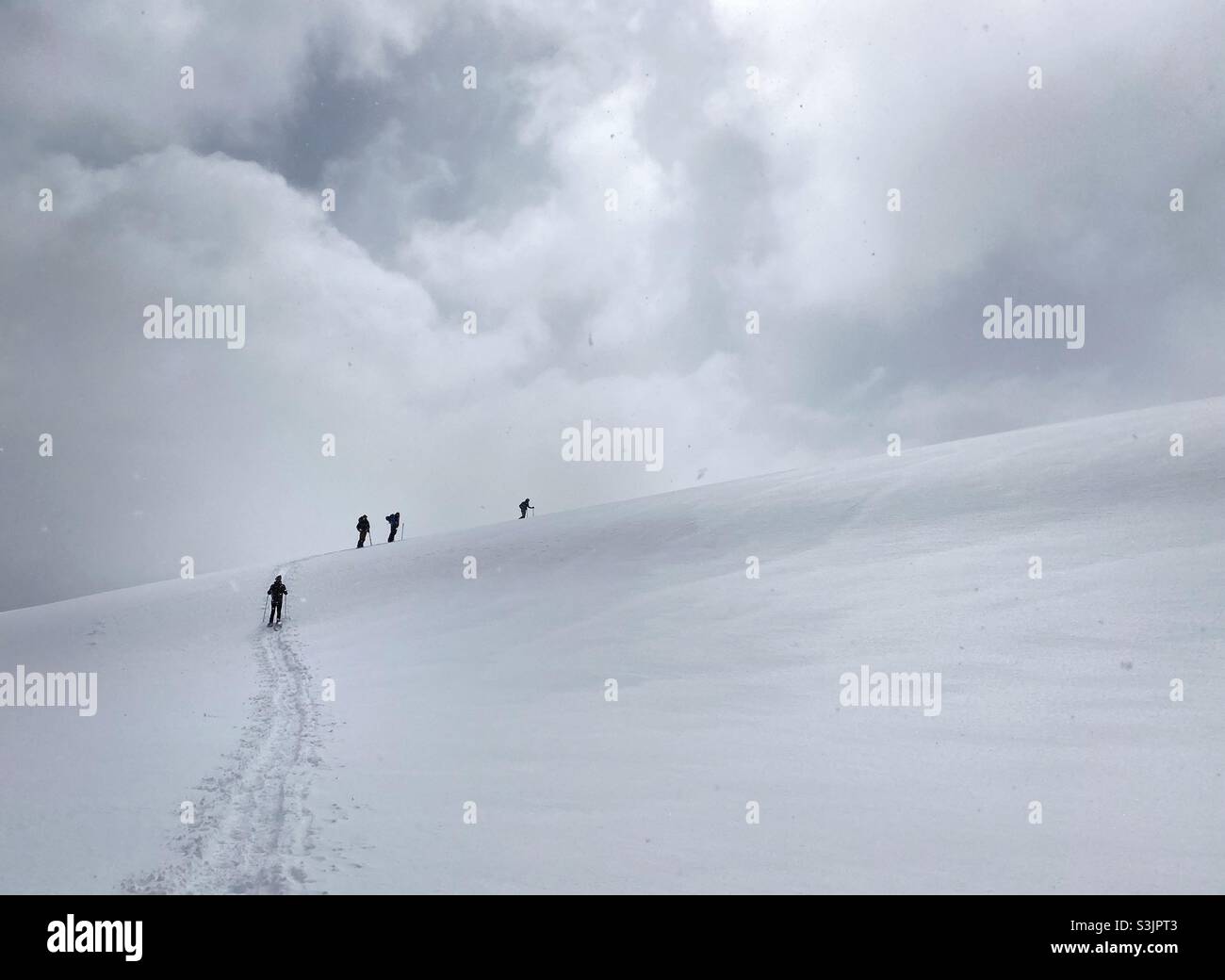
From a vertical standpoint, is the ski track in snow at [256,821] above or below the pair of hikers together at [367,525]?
below

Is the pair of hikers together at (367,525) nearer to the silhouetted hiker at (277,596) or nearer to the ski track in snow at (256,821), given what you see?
the silhouetted hiker at (277,596)

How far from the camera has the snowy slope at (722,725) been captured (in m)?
5.73

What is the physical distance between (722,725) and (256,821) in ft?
16.4

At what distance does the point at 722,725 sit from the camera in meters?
8.65

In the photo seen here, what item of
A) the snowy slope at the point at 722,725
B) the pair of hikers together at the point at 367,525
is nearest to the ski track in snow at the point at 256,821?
the snowy slope at the point at 722,725

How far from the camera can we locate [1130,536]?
12.6 metres

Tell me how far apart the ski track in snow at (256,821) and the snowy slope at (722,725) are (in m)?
0.04

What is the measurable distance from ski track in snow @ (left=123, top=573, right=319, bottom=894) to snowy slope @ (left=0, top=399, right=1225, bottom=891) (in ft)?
0.12

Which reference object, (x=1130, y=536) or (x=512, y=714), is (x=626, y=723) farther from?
(x=1130, y=536)

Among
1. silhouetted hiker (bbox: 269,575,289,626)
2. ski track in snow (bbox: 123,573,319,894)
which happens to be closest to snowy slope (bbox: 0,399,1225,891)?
ski track in snow (bbox: 123,573,319,894)
